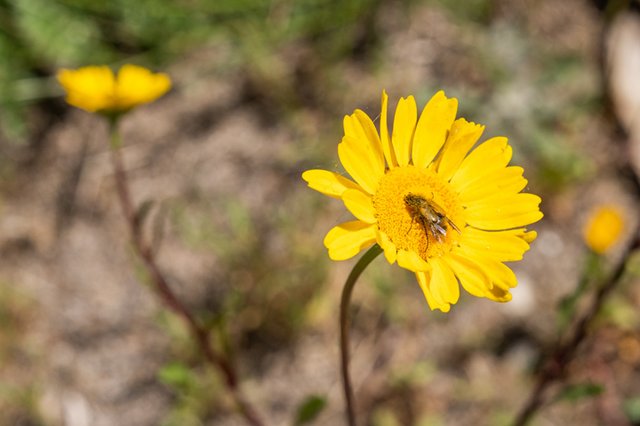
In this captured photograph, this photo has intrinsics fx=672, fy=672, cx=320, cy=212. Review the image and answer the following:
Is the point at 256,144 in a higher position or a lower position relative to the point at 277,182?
higher

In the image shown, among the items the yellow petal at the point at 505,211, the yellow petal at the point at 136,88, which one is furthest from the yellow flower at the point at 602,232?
the yellow petal at the point at 136,88

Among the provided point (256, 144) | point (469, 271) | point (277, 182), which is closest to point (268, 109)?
point (256, 144)

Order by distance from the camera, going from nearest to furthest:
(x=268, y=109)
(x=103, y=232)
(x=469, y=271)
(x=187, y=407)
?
(x=469, y=271)
(x=187, y=407)
(x=103, y=232)
(x=268, y=109)

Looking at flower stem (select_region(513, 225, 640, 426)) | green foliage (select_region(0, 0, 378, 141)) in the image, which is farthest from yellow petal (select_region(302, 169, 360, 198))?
green foliage (select_region(0, 0, 378, 141))

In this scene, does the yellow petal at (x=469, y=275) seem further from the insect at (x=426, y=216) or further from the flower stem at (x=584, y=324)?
the flower stem at (x=584, y=324)

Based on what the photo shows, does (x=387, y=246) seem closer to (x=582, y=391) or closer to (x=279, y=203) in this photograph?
(x=582, y=391)

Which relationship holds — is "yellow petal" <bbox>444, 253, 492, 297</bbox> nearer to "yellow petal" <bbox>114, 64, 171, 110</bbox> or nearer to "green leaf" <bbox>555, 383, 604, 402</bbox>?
"green leaf" <bbox>555, 383, 604, 402</bbox>

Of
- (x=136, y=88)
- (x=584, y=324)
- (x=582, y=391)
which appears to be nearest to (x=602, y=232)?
(x=584, y=324)

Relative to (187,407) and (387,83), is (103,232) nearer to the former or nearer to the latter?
(187,407)
